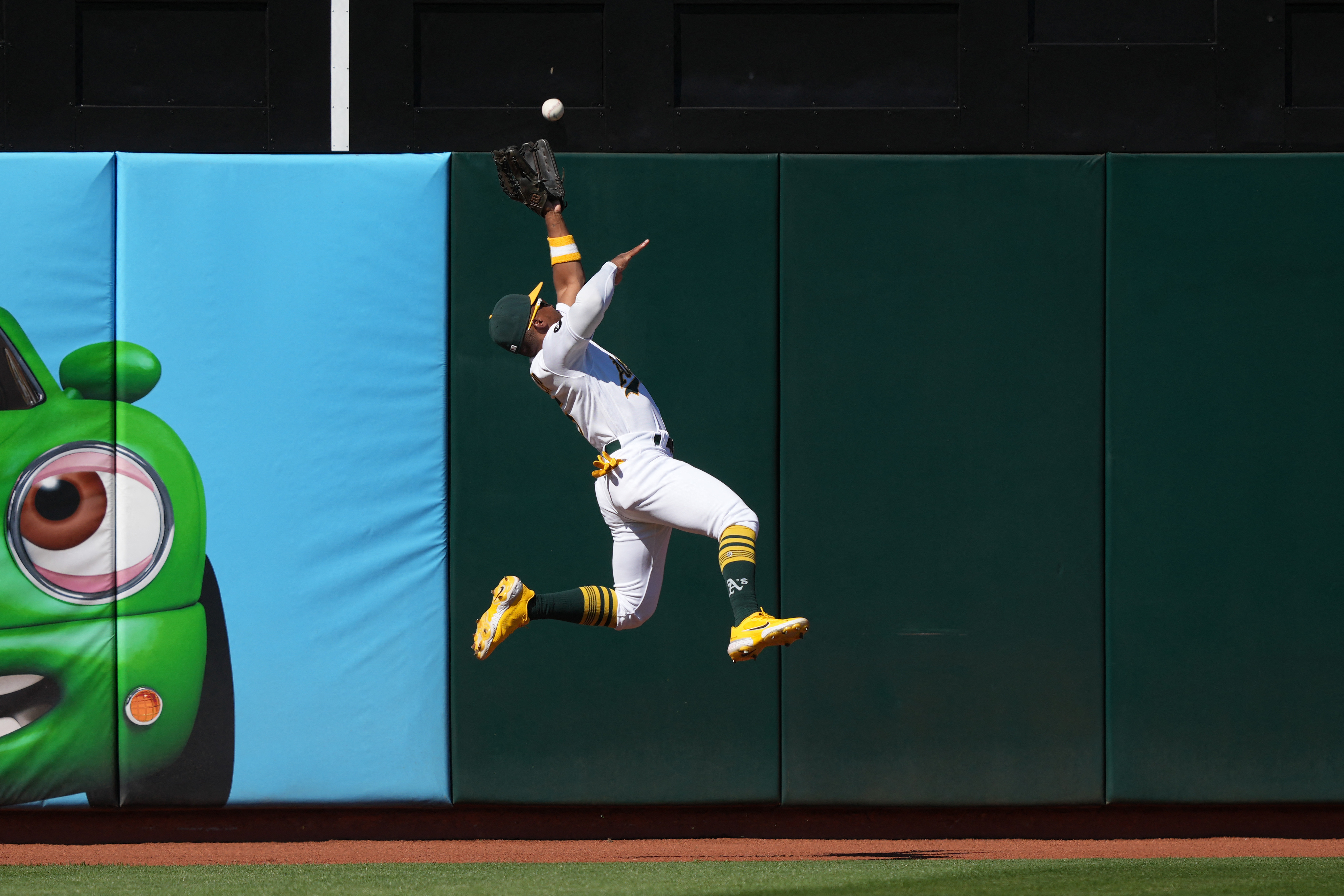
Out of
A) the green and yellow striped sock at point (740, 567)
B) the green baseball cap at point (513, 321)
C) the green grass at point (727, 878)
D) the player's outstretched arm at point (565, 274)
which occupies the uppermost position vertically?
the player's outstretched arm at point (565, 274)

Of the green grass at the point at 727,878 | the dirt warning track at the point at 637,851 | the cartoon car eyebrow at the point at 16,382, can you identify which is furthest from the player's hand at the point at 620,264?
the cartoon car eyebrow at the point at 16,382

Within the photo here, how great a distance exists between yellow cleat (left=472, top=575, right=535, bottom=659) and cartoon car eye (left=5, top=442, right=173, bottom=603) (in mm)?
2037

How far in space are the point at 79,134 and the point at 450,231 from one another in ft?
6.53

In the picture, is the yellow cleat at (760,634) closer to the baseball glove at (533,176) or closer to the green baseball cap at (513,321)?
the green baseball cap at (513,321)

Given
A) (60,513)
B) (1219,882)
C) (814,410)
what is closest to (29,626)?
(60,513)

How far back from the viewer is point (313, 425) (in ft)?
18.6

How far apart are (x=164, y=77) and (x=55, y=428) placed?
6.05 ft

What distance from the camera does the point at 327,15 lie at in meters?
5.97

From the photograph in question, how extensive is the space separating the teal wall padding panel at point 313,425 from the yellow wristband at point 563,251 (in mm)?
1413

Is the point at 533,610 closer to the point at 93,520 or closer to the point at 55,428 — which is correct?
the point at 93,520

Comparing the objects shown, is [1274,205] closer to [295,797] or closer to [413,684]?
[413,684]

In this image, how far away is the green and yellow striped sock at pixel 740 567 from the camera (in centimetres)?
406

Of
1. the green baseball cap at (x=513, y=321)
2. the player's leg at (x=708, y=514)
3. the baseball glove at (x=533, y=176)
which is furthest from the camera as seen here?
the green baseball cap at (x=513, y=321)

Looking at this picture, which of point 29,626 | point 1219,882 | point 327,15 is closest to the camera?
point 1219,882
